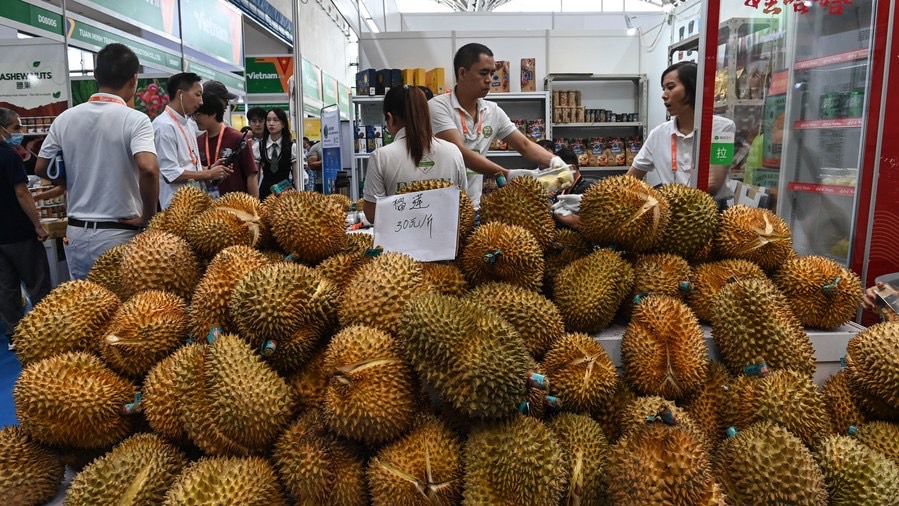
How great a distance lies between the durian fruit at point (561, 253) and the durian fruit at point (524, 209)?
0.04 meters

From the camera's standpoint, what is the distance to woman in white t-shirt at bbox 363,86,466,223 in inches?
120

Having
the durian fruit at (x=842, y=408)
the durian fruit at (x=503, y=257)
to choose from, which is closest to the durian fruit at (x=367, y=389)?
the durian fruit at (x=503, y=257)

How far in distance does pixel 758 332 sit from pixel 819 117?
8.82 feet

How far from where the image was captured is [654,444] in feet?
3.84

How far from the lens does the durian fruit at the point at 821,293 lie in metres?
1.61

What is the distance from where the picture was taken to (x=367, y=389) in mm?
1179

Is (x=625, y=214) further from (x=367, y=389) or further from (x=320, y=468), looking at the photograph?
(x=320, y=468)

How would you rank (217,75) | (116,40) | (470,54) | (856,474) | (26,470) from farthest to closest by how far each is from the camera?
(217,75) → (116,40) → (470,54) → (26,470) → (856,474)

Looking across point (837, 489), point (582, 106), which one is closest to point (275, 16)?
point (582, 106)

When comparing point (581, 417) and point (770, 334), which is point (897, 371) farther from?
point (581, 417)

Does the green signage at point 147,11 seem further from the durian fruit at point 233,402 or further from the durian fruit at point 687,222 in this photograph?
the durian fruit at point 687,222

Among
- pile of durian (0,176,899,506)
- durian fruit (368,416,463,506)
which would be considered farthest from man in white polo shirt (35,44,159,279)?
durian fruit (368,416,463,506)

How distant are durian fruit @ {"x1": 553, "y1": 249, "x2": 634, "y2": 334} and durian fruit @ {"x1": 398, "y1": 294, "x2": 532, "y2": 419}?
330mm

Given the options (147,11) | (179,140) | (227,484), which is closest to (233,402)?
(227,484)
